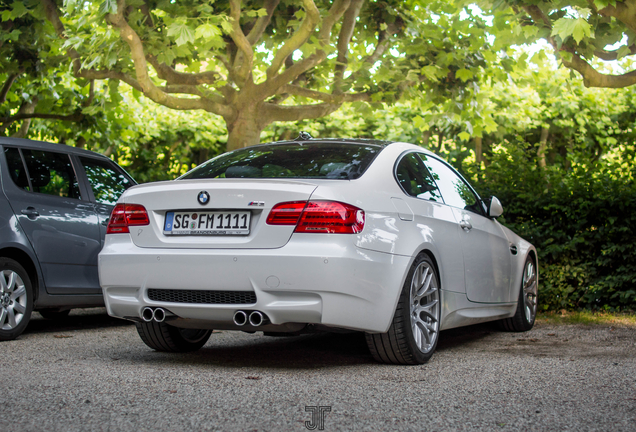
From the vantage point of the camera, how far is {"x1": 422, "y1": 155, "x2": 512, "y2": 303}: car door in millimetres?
5566

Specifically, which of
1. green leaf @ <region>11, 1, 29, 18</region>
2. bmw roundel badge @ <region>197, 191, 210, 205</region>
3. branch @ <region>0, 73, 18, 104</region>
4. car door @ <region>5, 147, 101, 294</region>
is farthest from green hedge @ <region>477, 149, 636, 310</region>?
branch @ <region>0, 73, 18, 104</region>

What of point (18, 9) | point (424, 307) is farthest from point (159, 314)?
point (18, 9)

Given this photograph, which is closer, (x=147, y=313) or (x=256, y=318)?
(x=256, y=318)

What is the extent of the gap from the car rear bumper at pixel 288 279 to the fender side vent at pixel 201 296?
3 cm

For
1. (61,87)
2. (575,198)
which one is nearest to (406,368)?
(575,198)

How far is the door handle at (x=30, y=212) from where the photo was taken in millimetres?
6125

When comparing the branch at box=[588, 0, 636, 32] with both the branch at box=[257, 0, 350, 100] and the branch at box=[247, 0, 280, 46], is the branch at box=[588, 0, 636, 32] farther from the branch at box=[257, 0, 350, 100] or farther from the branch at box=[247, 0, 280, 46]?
the branch at box=[247, 0, 280, 46]

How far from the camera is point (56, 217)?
21.1 feet

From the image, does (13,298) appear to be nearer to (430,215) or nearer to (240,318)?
(240,318)

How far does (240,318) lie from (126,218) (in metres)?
1.06

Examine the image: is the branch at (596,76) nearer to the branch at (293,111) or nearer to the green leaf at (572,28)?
the green leaf at (572,28)

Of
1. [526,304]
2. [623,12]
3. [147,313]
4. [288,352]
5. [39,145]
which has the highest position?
[623,12]

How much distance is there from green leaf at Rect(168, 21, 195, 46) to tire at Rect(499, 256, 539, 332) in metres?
4.66

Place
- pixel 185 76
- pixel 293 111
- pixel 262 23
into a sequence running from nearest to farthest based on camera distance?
pixel 262 23
pixel 185 76
pixel 293 111
